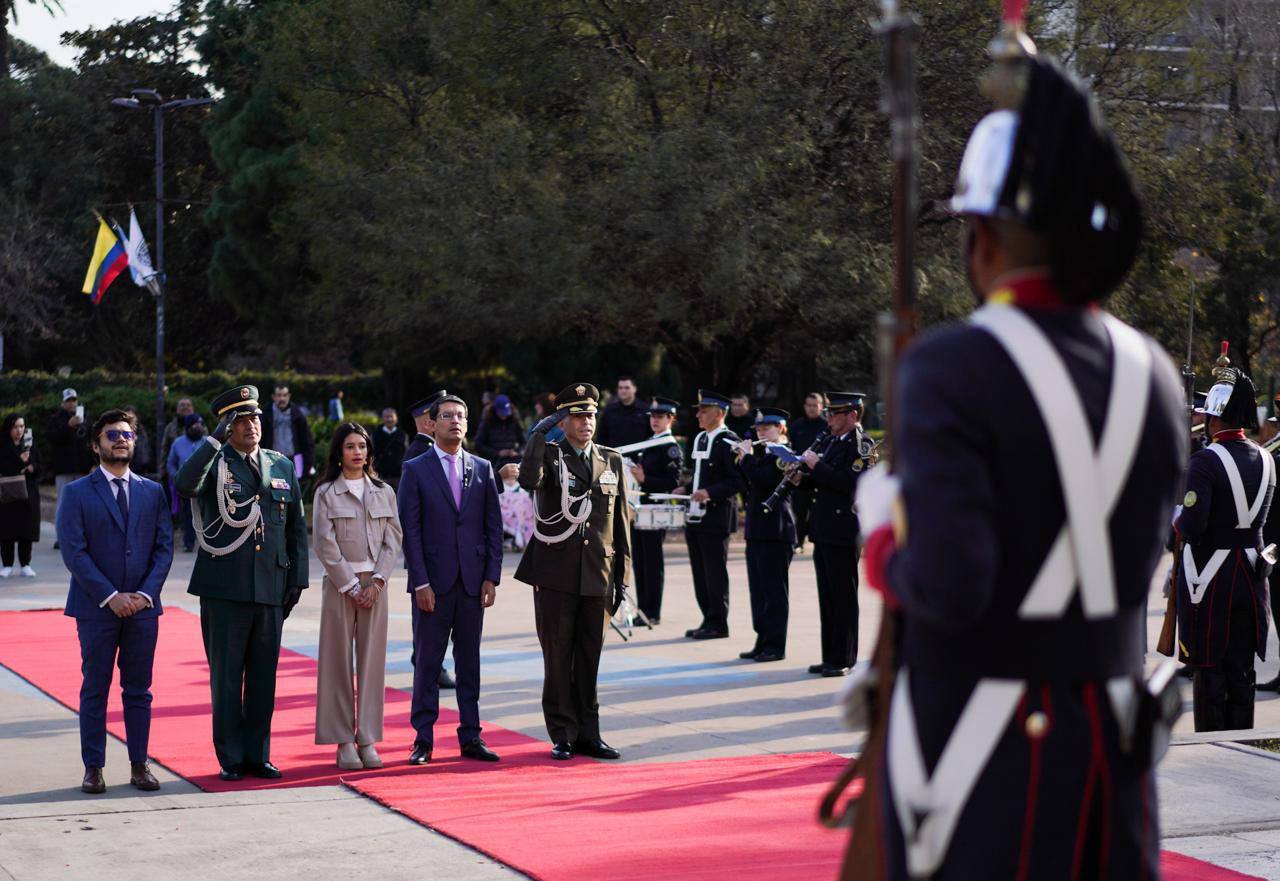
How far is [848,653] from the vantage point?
11.9 meters

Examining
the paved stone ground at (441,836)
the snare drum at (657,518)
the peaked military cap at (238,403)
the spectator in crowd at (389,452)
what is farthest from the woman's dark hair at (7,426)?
the peaked military cap at (238,403)

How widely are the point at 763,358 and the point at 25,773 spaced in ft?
70.4

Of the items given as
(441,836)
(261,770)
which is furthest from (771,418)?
(441,836)

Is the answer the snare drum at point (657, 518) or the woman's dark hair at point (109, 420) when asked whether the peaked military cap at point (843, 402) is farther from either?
the woman's dark hair at point (109, 420)

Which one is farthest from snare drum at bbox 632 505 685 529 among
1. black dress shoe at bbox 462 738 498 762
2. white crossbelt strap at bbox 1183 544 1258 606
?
black dress shoe at bbox 462 738 498 762

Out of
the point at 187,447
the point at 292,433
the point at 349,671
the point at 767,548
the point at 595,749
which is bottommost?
the point at 595,749

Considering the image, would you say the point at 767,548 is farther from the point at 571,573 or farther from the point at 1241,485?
the point at 1241,485

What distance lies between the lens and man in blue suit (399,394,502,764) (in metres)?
9.10

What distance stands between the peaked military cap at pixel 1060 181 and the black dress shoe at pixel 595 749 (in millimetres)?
6408

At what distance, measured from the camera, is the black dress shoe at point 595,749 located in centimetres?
906

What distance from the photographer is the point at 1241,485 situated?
9.58m

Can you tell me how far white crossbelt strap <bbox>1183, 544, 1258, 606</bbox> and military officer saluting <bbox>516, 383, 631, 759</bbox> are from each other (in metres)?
3.28

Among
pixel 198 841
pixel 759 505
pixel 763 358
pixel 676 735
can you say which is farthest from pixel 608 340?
pixel 198 841

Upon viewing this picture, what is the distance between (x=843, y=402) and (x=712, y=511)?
7.22 ft
